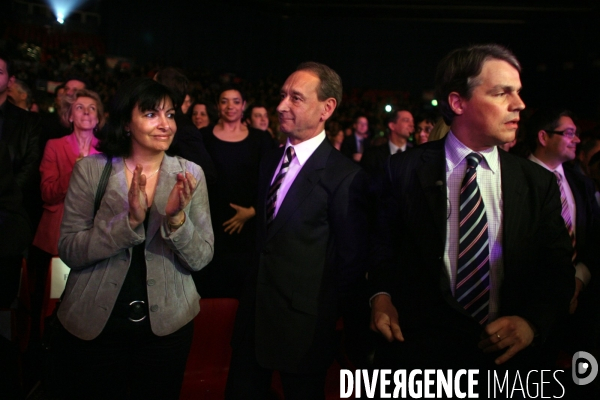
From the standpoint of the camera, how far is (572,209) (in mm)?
2783

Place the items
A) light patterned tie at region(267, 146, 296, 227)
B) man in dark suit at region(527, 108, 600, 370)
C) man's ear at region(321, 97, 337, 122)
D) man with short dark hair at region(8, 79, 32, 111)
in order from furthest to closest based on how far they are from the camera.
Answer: man with short dark hair at region(8, 79, 32, 111) → man in dark suit at region(527, 108, 600, 370) → man's ear at region(321, 97, 337, 122) → light patterned tie at region(267, 146, 296, 227)

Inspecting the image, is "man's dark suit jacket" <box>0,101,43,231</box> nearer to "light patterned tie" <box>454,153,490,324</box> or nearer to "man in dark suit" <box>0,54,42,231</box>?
"man in dark suit" <box>0,54,42,231</box>

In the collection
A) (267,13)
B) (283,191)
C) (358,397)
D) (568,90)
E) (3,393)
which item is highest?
(267,13)

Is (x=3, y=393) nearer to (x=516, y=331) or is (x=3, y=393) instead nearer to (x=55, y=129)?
(x=516, y=331)

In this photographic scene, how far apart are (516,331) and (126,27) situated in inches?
596

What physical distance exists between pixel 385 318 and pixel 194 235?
2.33 feet

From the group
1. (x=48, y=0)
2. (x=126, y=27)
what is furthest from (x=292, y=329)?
(x=48, y=0)

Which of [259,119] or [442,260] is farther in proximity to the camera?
[259,119]

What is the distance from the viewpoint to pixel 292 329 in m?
1.91

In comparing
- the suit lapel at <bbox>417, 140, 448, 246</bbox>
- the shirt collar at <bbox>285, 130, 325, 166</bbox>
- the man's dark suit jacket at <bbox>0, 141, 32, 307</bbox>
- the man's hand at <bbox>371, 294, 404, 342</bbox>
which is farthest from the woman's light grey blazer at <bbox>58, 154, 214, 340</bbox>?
the suit lapel at <bbox>417, 140, 448, 246</bbox>

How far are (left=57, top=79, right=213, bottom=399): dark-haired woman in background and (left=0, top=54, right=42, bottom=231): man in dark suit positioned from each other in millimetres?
1558

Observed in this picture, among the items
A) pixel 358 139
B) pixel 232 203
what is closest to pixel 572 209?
pixel 232 203

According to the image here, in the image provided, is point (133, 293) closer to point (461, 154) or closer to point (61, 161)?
point (461, 154)

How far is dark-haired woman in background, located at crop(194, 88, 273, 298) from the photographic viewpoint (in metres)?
3.25
